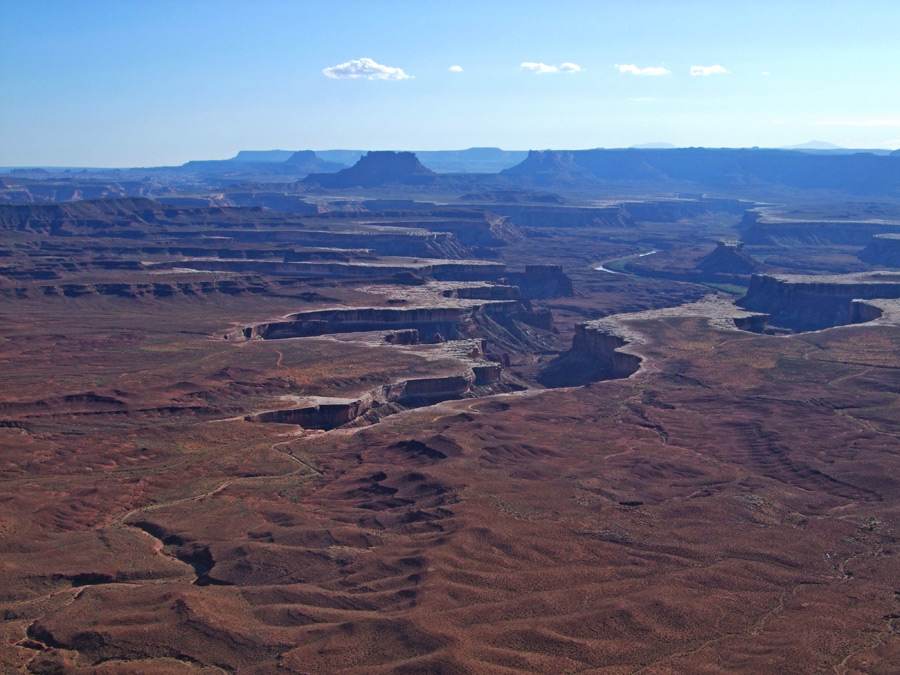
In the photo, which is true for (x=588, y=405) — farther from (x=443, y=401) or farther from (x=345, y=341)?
(x=345, y=341)

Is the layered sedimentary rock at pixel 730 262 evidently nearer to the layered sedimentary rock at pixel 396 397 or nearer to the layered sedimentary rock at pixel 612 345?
the layered sedimentary rock at pixel 612 345

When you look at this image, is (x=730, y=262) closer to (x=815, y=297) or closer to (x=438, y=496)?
(x=815, y=297)

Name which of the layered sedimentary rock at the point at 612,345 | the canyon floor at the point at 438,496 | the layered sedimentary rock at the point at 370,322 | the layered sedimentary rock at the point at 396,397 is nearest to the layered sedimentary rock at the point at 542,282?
the layered sedimentary rock at the point at 612,345

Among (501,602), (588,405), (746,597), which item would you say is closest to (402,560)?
(501,602)

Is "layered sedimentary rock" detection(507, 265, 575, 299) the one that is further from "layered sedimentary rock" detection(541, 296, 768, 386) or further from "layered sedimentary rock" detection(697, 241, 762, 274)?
"layered sedimentary rock" detection(541, 296, 768, 386)

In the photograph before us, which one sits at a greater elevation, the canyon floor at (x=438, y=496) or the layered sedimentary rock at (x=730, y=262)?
the layered sedimentary rock at (x=730, y=262)

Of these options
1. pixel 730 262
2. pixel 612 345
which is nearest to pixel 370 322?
pixel 612 345
